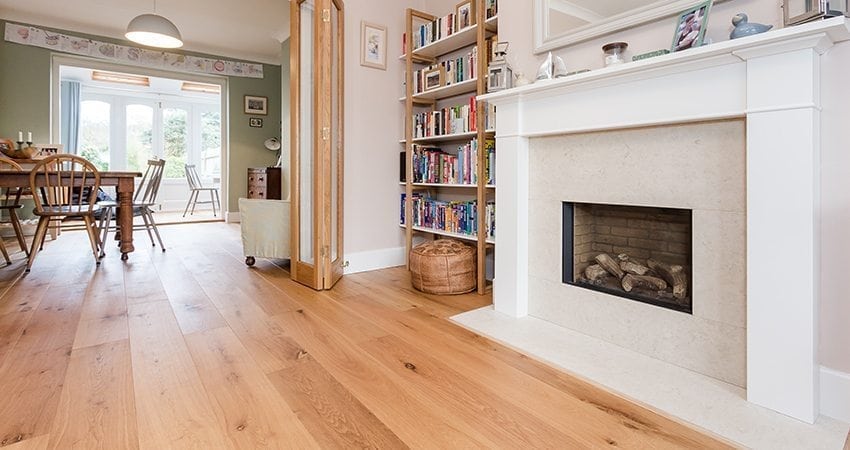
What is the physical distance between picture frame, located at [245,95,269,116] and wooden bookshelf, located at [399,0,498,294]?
4447mm

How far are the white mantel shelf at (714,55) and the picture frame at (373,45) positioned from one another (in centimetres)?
172

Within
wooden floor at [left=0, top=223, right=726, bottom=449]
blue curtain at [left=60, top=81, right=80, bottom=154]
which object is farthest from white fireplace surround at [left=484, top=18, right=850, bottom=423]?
blue curtain at [left=60, top=81, right=80, bottom=154]

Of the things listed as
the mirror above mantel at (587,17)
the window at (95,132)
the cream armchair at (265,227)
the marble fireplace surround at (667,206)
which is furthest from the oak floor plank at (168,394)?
the window at (95,132)

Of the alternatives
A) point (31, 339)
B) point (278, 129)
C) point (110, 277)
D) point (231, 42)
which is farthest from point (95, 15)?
point (31, 339)

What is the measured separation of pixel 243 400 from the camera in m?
1.37

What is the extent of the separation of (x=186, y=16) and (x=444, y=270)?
4.96m

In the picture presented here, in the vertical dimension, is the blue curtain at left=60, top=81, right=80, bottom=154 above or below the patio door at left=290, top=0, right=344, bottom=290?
above

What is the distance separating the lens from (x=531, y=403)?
1366 millimetres

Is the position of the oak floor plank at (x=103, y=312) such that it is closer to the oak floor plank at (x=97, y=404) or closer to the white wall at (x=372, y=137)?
the oak floor plank at (x=97, y=404)

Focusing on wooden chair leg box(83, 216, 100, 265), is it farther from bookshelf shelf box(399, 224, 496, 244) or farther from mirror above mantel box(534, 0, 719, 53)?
mirror above mantel box(534, 0, 719, 53)

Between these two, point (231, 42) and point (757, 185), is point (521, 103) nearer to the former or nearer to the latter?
point (757, 185)

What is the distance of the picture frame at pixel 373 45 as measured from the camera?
129 inches

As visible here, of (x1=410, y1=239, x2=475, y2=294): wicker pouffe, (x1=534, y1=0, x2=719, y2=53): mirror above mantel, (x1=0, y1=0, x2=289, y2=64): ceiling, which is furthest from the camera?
(x1=0, y1=0, x2=289, y2=64): ceiling

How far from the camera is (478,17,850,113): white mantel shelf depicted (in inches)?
46.9
